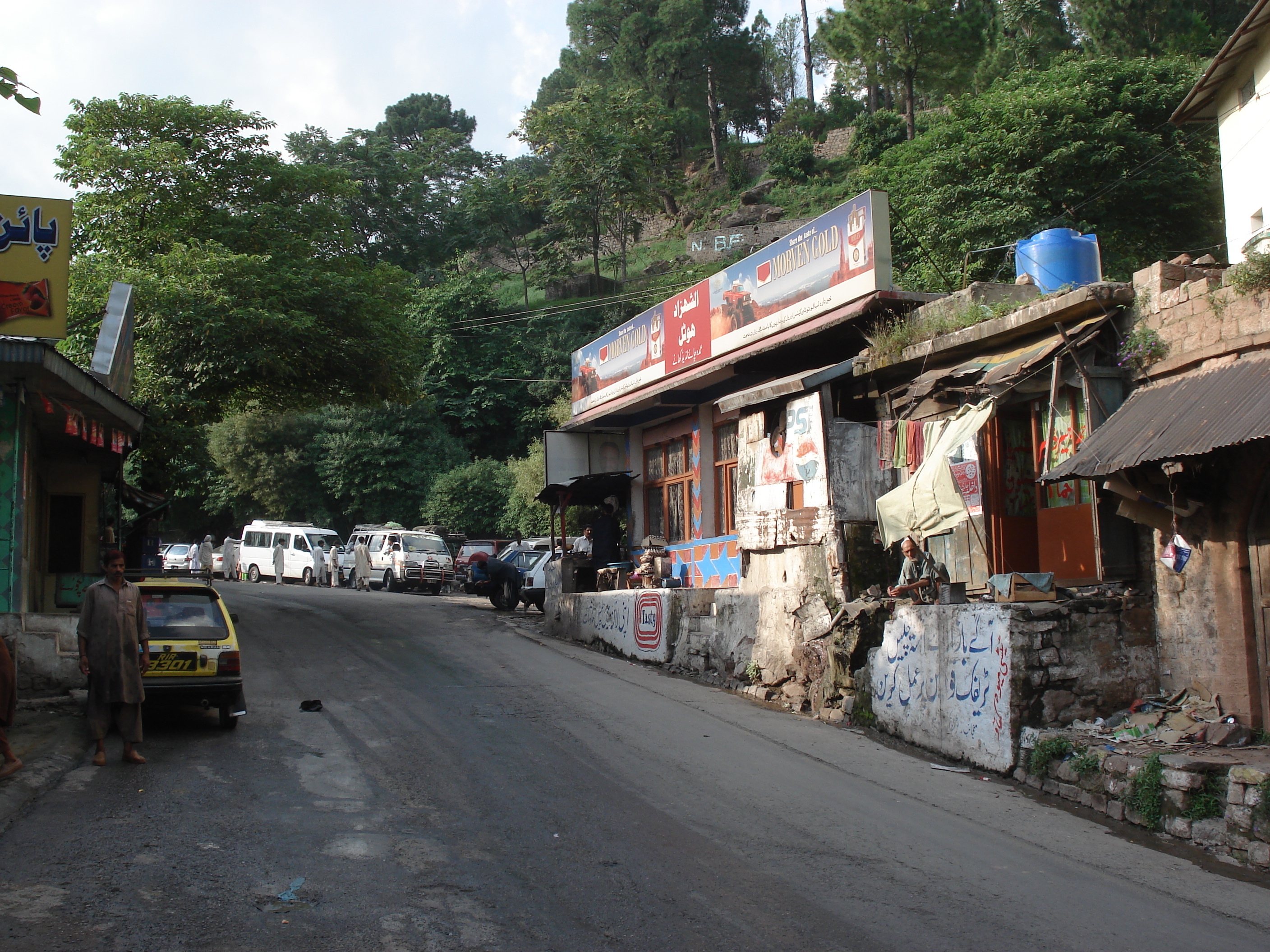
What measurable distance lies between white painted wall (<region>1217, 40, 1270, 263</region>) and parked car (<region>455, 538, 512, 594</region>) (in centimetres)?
2210

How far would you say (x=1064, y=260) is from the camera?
12.5 meters

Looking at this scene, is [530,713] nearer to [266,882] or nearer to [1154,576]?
[266,882]

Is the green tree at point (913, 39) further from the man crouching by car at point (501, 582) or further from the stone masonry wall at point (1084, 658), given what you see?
the stone masonry wall at point (1084, 658)

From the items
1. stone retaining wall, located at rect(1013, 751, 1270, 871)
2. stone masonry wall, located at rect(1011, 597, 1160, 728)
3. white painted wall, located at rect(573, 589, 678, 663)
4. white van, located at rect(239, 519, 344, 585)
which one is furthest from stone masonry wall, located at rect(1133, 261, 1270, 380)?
white van, located at rect(239, 519, 344, 585)

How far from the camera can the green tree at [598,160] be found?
2132 inches

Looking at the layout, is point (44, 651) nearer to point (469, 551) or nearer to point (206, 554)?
point (469, 551)

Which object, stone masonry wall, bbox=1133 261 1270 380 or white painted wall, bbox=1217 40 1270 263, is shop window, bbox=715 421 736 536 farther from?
white painted wall, bbox=1217 40 1270 263

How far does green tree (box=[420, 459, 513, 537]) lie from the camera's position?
41.8 m

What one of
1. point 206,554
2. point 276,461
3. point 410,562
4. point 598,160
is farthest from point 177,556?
point 598,160

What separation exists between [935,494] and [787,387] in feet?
12.7

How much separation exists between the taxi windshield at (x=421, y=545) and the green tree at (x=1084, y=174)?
16.8 metres

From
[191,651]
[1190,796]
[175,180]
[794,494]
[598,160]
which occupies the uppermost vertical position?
Result: [598,160]

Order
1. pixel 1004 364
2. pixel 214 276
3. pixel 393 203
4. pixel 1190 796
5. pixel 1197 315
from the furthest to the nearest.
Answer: pixel 393 203 < pixel 214 276 < pixel 1004 364 < pixel 1197 315 < pixel 1190 796

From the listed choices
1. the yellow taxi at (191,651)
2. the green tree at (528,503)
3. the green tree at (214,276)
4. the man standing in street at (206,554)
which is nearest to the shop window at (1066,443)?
the yellow taxi at (191,651)
